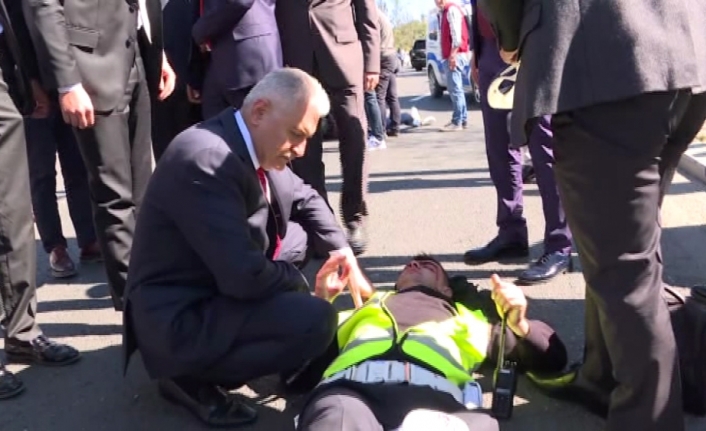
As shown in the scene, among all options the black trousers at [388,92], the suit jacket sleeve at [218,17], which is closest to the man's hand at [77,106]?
the suit jacket sleeve at [218,17]

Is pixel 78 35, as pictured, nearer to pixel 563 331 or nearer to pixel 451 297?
pixel 451 297

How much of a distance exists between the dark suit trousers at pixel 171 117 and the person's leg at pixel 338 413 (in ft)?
8.82

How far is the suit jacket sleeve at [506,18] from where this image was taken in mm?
2596

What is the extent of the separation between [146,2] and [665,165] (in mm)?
2595

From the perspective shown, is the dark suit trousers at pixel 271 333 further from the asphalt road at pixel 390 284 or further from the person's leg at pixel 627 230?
the person's leg at pixel 627 230

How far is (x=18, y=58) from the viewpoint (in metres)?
3.70

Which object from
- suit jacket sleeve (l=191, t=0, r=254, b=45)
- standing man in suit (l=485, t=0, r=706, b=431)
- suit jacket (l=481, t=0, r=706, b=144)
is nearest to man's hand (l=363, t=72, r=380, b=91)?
suit jacket sleeve (l=191, t=0, r=254, b=45)

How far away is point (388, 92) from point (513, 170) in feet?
23.5

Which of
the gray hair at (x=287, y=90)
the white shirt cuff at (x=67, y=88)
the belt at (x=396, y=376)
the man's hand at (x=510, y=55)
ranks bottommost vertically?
the belt at (x=396, y=376)

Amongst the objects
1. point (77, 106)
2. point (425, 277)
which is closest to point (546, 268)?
point (425, 277)

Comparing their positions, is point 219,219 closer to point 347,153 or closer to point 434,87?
point 347,153

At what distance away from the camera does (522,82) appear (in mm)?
2594

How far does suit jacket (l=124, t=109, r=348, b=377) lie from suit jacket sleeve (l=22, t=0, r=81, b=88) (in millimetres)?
825

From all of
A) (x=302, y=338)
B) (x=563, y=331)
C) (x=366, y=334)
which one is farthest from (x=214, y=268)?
(x=563, y=331)
